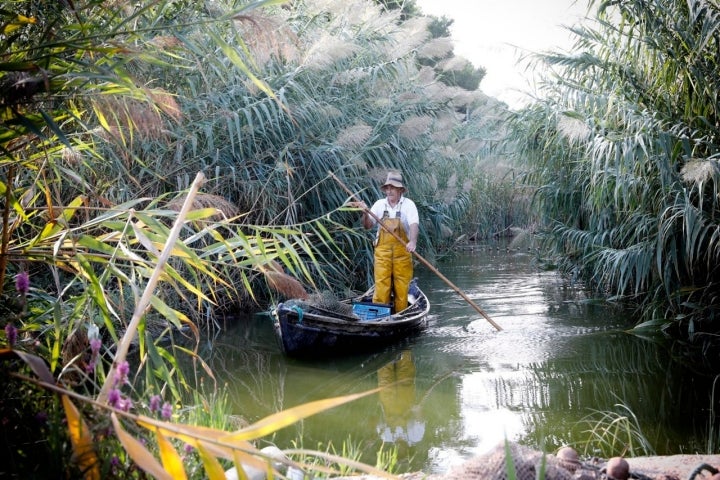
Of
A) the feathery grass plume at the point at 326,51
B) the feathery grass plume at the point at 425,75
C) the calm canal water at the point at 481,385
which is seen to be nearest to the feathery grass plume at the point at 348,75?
the feathery grass plume at the point at 326,51

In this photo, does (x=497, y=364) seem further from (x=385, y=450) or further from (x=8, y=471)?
(x=8, y=471)

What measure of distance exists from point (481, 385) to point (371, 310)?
234 cm

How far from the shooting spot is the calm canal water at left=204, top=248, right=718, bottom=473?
4516 mm

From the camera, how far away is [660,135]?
6234 millimetres

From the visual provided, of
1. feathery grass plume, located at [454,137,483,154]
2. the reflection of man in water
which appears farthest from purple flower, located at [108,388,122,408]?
feathery grass plume, located at [454,137,483,154]

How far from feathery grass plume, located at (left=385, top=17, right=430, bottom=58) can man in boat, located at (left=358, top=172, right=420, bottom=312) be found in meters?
2.28

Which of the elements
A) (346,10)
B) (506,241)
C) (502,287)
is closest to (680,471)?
(346,10)

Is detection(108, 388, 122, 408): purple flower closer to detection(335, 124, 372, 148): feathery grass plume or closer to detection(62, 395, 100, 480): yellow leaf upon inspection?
detection(62, 395, 100, 480): yellow leaf

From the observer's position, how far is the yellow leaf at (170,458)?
1296 mm

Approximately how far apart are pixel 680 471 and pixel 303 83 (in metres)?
6.59

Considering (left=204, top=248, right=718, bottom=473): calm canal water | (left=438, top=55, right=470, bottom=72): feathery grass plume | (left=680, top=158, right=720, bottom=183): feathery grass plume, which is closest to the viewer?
(left=204, top=248, right=718, bottom=473): calm canal water

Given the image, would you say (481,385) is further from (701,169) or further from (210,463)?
(210,463)

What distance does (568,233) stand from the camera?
9.23 m

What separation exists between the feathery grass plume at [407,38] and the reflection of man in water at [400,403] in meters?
4.31
